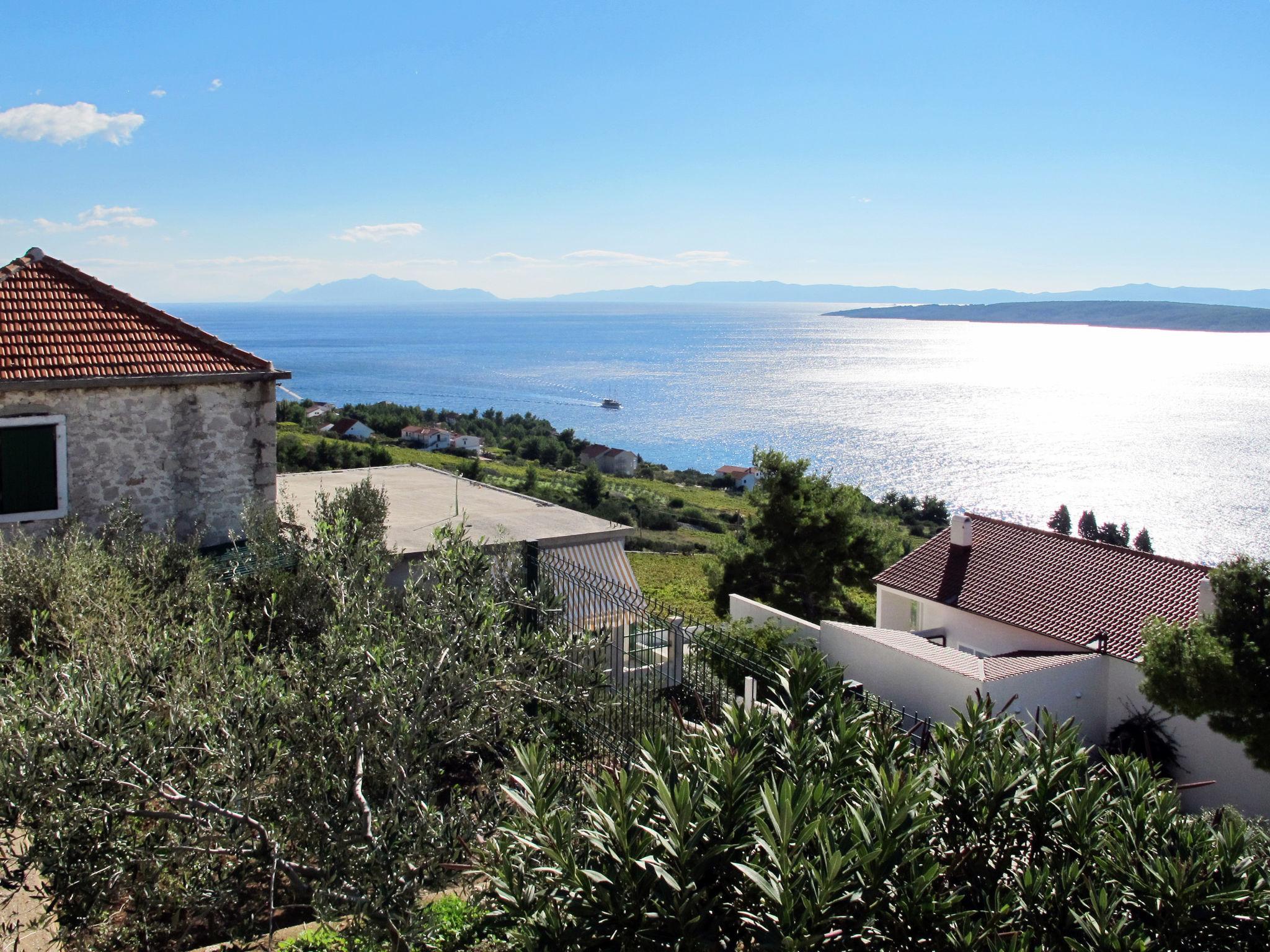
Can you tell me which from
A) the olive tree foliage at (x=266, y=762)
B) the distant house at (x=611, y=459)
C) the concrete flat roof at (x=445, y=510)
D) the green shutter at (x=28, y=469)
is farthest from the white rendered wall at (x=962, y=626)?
the distant house at (x=611, y=459)

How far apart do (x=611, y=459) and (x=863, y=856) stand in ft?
243

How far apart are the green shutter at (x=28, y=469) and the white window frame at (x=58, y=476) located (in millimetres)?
27

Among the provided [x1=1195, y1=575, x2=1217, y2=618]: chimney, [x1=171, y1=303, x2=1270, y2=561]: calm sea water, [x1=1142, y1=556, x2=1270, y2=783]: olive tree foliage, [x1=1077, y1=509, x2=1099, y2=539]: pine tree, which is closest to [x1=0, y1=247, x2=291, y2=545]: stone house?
[x1=1142, y1=556, x2=1270, y2=783]: olive tree foliage

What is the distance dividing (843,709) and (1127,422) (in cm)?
12364

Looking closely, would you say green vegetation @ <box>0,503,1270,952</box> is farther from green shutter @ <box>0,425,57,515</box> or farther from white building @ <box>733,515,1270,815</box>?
green shutter @ <box>0,425,57,515</box>

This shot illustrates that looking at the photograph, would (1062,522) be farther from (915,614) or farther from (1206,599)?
(1206,599)

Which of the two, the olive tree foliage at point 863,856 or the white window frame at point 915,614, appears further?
the white window frame at point 915,614

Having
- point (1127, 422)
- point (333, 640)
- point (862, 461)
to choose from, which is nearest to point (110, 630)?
point (333, 640)

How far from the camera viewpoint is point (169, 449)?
11109 mm

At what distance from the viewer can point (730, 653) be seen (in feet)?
22.1

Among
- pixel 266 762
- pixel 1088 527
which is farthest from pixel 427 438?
pixel 266 762

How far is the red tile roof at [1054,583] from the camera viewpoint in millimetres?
15195

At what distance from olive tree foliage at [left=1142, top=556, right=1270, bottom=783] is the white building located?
140 centimetres

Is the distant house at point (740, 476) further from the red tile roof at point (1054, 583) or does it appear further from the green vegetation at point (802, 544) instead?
the red tile roof at point (1054, 583)
